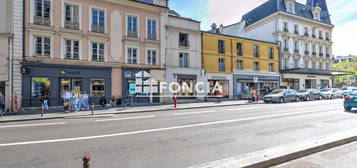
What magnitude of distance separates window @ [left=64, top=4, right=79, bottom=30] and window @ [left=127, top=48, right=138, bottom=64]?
527 centimetres

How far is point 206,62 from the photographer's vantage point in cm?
2467

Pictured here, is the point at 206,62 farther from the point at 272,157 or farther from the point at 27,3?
the point at 272,157

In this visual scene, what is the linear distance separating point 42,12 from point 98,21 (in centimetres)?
446

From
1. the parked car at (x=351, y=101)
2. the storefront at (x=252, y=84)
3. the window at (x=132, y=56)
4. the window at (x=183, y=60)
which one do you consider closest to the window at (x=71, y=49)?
the window at (x=132, y=56)

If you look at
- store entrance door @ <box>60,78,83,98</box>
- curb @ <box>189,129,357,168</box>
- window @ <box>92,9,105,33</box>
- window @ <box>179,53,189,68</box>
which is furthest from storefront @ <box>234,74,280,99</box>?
curb @ <box>189,129,357,168</box>

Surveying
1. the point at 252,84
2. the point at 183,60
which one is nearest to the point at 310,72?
the point at 252,84

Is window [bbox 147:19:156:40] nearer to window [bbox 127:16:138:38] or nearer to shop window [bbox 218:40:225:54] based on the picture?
window [bbox 127:16:138:38]

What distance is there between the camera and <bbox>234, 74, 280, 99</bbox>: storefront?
27062mm

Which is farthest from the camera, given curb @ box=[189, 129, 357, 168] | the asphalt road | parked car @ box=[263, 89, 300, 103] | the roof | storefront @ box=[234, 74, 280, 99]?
the roof

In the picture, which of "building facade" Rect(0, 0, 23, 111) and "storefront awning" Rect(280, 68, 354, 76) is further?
"storefront awning" Rect(280, 68, 354, 76)

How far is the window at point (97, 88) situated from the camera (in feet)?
59.1

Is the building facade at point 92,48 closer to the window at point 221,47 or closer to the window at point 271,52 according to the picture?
the window at point 221,47

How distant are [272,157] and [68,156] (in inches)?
181

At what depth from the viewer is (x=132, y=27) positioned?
66.1ft
